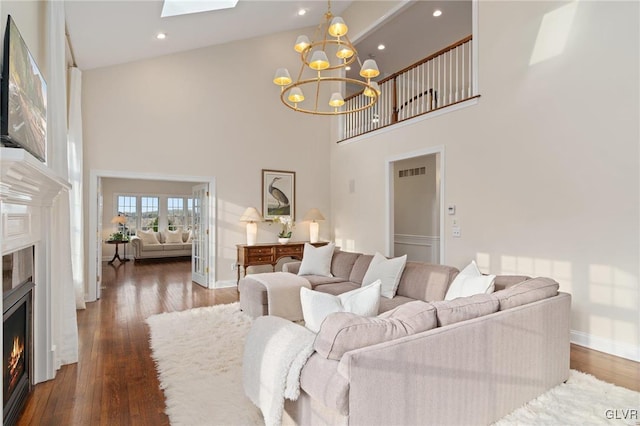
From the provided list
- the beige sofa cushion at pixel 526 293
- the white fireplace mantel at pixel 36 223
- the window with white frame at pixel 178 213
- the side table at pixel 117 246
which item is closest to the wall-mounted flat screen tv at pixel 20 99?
the white fireplace mantel at pixel 36 223

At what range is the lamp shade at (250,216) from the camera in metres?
6.41

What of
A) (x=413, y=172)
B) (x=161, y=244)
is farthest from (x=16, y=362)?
(x=161, y=244)

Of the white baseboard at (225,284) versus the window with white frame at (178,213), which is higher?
the window with white frame at (178,213)

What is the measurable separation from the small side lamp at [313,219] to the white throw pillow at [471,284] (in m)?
4.07

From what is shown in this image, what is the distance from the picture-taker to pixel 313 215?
23.1 feet

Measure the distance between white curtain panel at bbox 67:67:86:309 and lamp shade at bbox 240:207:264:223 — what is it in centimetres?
242

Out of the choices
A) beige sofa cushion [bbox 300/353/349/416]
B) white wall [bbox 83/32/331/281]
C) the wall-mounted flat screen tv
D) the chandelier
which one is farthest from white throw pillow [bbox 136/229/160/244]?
beige sofa cushion [bbox 300/353/349/416]

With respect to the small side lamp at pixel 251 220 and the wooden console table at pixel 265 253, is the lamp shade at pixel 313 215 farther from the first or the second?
the small side lamp at pixel 251 220

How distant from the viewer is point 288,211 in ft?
23.6

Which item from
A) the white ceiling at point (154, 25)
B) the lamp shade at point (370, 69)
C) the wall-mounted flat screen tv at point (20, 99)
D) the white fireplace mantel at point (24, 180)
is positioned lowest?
the white fireplace mantel at point (24, 180)

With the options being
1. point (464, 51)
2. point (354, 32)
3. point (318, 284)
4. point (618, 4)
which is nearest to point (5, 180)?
point (318, 284)

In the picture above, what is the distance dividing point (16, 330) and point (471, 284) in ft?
10.8

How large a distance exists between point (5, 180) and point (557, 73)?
15.8 feet

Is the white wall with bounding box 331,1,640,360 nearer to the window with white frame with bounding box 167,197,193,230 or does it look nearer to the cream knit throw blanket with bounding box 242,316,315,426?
the cream knit throw blanket with bounding box 242,316,315,426
